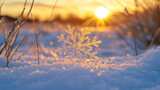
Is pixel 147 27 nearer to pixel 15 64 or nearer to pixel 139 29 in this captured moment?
pixel 139 29

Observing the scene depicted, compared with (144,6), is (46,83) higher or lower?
lower

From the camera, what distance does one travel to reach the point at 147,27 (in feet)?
22.0

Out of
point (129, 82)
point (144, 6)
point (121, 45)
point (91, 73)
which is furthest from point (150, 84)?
point (121, 45)

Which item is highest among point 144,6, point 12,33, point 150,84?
point 144,6

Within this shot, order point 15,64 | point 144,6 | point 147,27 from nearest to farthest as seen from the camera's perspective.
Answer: point 15,64 → point 144,6 → point 147,27

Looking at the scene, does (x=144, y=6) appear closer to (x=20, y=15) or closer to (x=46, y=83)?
(x=20, y=15)

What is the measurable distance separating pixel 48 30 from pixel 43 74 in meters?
9.47

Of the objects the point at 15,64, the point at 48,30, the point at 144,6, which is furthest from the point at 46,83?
the point at 48,30

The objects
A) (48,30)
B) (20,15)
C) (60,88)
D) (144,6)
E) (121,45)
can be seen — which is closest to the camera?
(60,88)

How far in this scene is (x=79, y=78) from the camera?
2225 millimetres

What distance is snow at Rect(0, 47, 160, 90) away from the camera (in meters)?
2.12

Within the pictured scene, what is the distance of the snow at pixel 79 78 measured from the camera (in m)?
2.12

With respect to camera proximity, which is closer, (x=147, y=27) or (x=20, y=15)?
(x=20, y=15)

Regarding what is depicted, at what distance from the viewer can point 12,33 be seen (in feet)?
11.8
